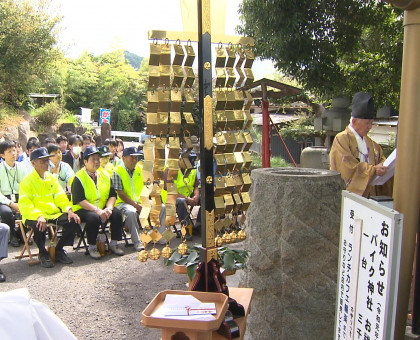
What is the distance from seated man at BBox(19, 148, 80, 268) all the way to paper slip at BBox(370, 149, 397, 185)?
435cm

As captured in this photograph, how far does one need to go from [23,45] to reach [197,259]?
59.9ft

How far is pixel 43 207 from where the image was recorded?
20.9ft

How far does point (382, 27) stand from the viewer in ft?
28.0

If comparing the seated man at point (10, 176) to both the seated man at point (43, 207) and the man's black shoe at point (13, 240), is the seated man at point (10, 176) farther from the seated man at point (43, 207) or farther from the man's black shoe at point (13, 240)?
the seated man at point (43, 207)

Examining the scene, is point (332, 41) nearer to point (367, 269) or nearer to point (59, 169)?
point (59, 169)

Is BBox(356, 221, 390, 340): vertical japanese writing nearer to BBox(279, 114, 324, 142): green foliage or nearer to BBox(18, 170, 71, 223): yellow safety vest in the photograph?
BBox(18, 170, 71, 223): yellow safety vest

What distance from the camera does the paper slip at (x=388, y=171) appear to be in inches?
172

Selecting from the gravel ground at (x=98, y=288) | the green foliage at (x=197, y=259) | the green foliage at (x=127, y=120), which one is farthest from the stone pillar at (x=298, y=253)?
the green foliage at (x=127, y=120)

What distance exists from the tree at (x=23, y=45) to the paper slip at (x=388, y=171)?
57.3ft

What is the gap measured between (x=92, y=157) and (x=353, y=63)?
20.2ft

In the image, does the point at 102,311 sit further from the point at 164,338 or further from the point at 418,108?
the point at 418,108

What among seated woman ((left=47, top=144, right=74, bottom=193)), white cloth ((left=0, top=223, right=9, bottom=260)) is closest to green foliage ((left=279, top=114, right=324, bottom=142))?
seated woman ((left=47, top=144, right=74, bottom=193))

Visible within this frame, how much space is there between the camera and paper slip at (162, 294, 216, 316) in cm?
230

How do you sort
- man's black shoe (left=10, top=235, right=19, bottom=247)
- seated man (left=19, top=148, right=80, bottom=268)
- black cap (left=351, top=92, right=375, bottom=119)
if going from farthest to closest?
man's black shoe (left=10, top=235, right=19, bottom=247), seated man (left=19, top=148, right=80, bottom=268), black cap (left=351, top=92, right=375, bottom=119)
